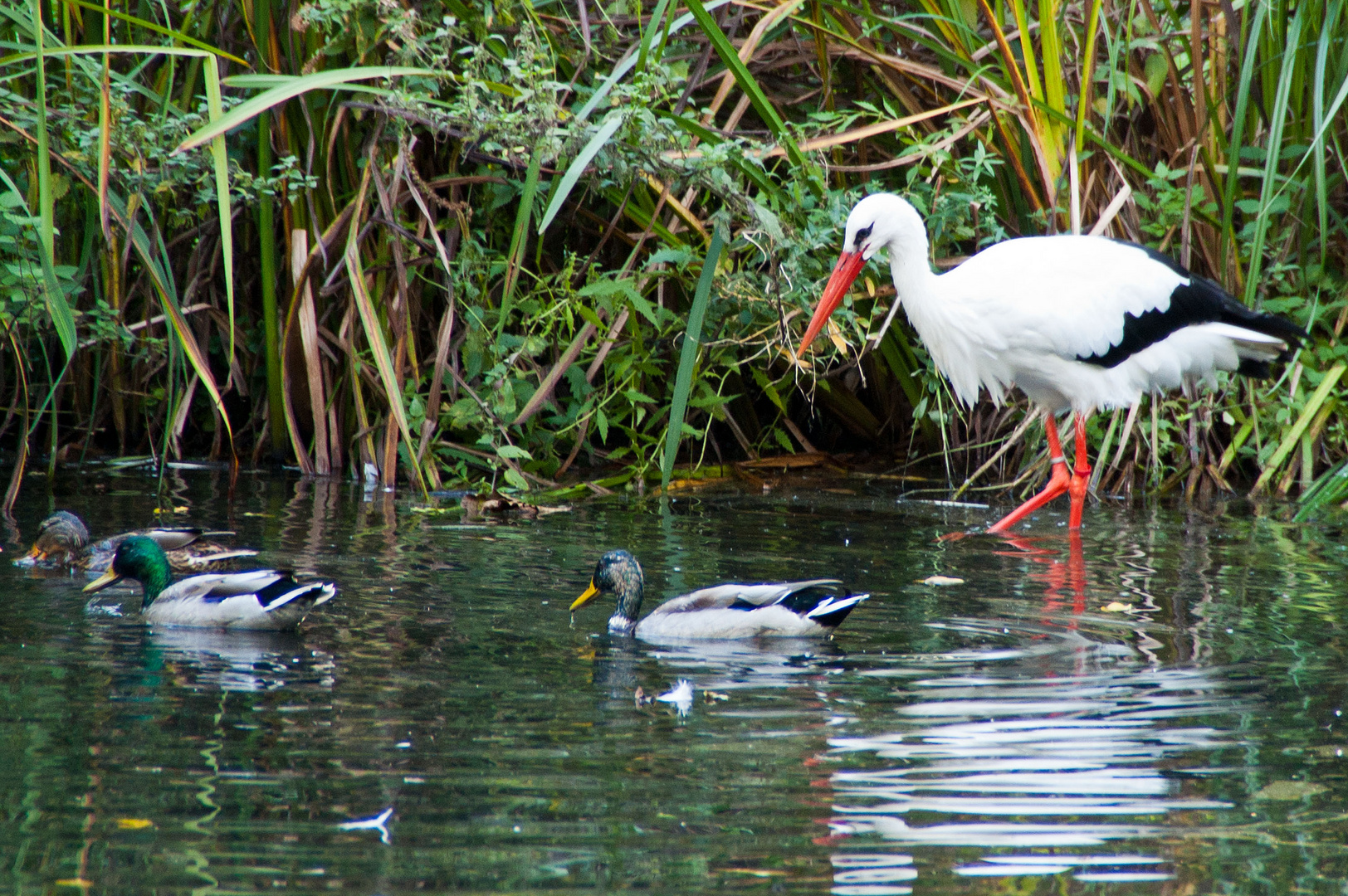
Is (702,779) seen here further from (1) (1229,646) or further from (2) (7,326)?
(2) (7,326)

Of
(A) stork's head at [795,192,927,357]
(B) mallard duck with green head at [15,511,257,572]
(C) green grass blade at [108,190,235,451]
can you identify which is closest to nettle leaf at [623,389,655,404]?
(A) stork's head at [795,192,927,357]

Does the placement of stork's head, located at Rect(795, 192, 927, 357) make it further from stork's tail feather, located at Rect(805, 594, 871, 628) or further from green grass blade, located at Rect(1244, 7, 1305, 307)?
stork's tail feather, located at Rect(805, 594, 871, 628)

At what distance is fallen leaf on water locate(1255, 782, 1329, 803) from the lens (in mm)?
2774

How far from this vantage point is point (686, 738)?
3.12m

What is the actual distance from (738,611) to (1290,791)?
181 cm

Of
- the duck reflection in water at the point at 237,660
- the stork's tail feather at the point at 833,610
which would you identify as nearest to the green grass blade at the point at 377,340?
the duck reflection in water at the point at 237,660

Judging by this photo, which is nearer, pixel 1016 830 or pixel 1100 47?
pixel 1016 830

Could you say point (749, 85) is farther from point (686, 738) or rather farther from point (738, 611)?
point (686, 738)

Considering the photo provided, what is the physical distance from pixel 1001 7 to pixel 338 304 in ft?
11.6

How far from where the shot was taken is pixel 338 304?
290 inches

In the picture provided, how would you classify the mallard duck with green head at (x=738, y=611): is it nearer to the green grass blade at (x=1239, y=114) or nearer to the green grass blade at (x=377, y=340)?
the green grass blade at (x=377, y=340)

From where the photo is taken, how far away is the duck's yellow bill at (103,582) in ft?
15.0

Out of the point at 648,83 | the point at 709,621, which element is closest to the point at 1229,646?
the point at 709,621

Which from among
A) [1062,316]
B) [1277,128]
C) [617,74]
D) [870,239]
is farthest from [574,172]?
[1277,128]
